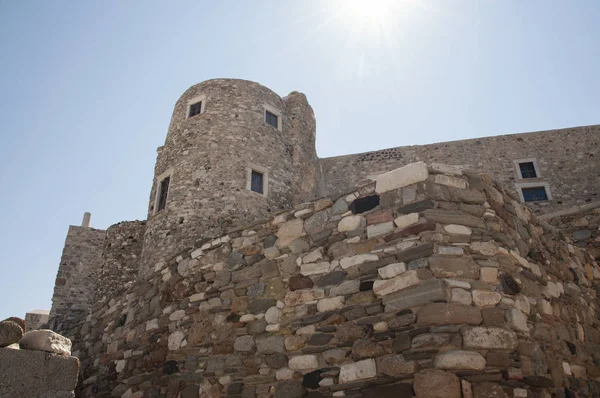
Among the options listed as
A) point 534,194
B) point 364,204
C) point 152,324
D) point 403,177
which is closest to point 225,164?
point 152,324

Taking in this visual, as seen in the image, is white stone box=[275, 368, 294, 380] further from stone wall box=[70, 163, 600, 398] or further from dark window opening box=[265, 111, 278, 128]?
dark window opening box=[265, 111, 278, 128]

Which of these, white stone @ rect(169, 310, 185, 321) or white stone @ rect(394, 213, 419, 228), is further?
white stone @ rect(169, 310, 185, 321)

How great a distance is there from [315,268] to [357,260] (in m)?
0.58

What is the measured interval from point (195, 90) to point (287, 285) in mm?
11220

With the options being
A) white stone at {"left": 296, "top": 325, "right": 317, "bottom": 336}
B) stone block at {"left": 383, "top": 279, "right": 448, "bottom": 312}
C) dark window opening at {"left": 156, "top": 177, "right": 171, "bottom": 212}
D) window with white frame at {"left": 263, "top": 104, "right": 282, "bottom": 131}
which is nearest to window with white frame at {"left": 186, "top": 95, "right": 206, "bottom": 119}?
window with white frame at {"left": 263, "top": 104, "right": 282, "bottom": 131}

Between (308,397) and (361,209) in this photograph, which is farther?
(361,209)

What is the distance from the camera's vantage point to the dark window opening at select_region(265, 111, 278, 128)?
15328 mm

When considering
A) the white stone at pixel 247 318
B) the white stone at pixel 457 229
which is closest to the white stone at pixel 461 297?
the white stone at pixel 457 229

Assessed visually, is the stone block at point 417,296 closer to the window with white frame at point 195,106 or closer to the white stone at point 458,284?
the white stone at point 458,284

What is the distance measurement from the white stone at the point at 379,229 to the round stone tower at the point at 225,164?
7.76 metres

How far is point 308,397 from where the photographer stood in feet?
16.5

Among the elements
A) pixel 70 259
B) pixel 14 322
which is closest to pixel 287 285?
pixel 14 322

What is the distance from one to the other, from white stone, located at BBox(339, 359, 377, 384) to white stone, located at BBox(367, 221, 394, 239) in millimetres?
1335

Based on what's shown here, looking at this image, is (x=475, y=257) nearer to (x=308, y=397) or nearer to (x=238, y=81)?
(x=308, y=397)
